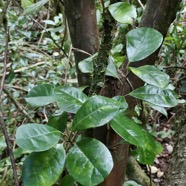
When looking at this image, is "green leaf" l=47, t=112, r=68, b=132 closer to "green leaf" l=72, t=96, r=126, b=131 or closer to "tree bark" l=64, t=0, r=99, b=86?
"green leaf" l=72, t=96, r=126, b=131

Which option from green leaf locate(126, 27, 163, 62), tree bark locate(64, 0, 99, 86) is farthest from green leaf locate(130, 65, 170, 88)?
tree bark locate(64, 0, 99, 86)

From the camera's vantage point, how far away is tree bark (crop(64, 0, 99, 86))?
832 millimetres

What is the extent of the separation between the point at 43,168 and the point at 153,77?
0.25 m

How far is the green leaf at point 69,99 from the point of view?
0.51 meters

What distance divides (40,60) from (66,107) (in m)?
1.56

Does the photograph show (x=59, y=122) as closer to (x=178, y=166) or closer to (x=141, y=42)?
(x=141, y=42)

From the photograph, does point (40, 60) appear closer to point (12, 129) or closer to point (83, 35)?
point (12, 129)

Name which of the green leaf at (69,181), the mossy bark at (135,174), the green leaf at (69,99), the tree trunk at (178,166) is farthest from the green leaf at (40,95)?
the mossy bark at (135,174)

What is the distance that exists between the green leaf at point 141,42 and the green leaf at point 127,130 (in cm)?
13

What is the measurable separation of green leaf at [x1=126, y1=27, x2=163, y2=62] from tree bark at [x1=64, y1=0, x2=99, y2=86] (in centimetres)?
28

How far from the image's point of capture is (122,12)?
0.61 meters

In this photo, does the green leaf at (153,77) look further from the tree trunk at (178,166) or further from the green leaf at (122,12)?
the tree trunk at (178,166)

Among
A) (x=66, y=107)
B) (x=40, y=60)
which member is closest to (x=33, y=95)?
(x=66, y=107)

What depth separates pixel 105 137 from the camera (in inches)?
27.2
